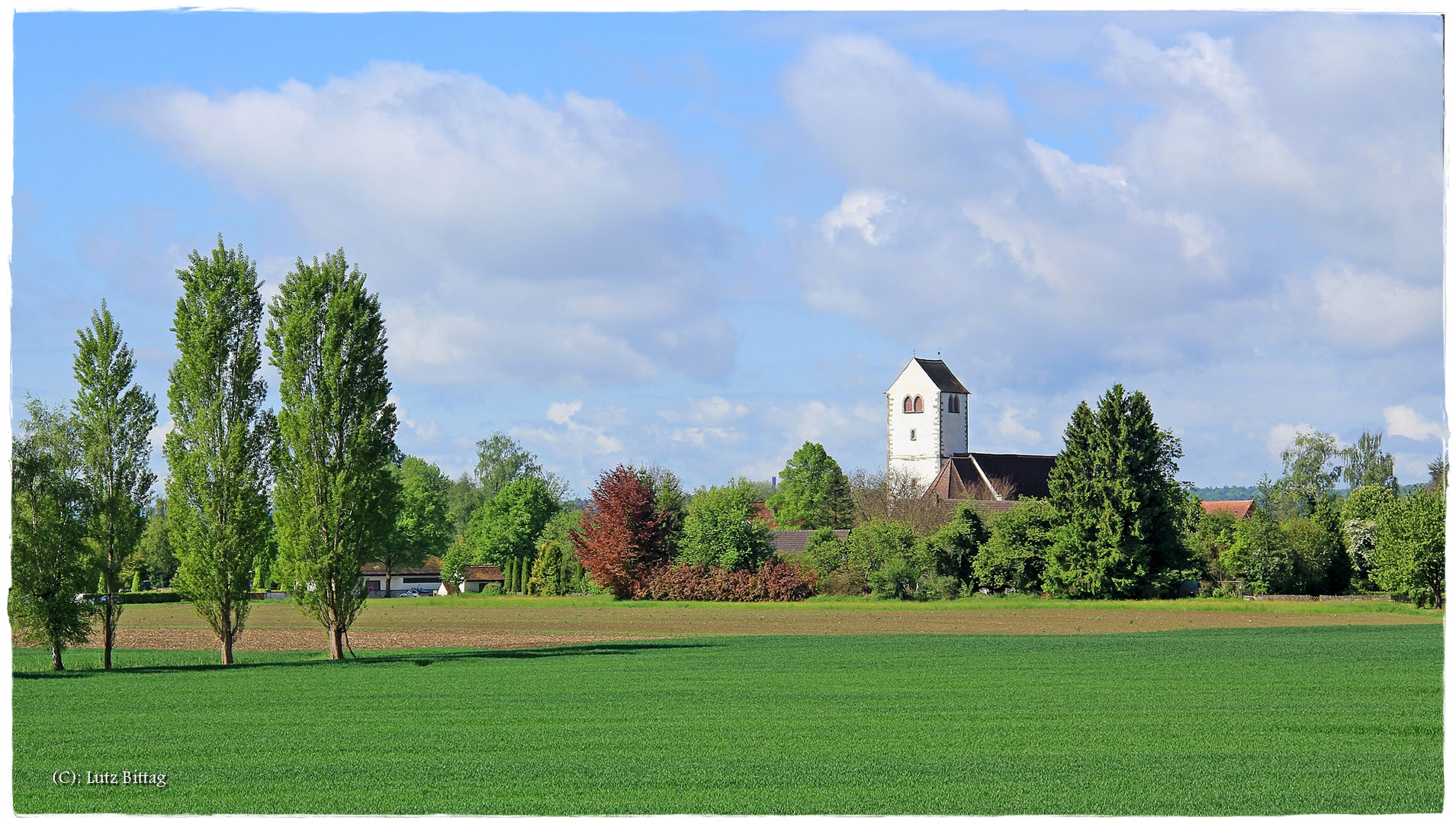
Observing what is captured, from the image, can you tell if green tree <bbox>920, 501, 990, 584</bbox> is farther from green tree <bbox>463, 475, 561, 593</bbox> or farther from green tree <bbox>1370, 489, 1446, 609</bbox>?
green tree <bbox>463, 475, 561, 593</bbox>

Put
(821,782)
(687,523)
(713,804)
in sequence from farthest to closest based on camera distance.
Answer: (687,523), (821,782), (713,804)

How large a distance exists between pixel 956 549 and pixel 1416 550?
836 inches

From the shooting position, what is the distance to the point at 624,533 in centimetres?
6738

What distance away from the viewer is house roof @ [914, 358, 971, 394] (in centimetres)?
11138

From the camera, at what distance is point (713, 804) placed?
11.4 m

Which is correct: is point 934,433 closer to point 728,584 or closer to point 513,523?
point 513,523

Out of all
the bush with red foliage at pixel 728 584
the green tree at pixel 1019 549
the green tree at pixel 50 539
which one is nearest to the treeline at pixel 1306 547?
the green tree at pixel 1019 549

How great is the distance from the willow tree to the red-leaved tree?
116 ft

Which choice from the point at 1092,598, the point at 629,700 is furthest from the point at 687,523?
the point at 629,700

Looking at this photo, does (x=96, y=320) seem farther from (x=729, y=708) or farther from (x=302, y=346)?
(x=729, y=708)

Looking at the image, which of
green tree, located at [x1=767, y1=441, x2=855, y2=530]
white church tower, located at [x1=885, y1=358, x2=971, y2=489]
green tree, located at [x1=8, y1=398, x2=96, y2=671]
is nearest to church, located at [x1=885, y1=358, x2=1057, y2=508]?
white church tower, located at [x1=885, y1=358, x2=971, y2=489]

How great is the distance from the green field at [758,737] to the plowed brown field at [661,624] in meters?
12.7

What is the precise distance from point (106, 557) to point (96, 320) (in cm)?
579

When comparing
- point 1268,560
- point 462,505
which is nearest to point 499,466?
point 462,505
